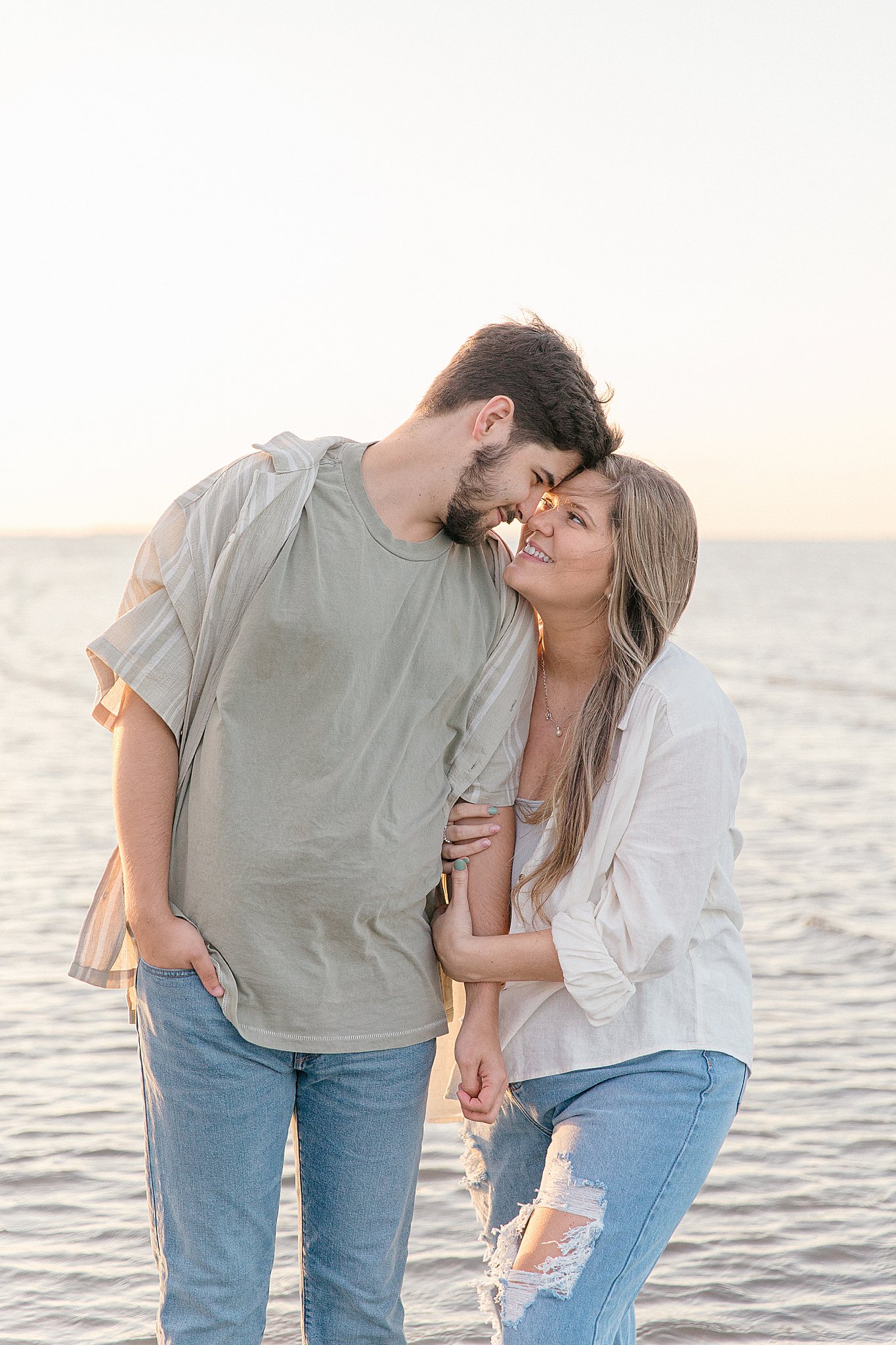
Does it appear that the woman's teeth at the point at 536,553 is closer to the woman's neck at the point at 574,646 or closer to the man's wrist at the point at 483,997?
the woman's neck at the point at 574,646

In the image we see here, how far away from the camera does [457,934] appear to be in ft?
8.14

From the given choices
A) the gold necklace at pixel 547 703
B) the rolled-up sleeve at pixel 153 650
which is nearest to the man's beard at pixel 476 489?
the gold necklace at pixel 547 703

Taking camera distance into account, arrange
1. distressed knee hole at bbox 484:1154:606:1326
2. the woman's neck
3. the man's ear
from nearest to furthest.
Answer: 1. distressed knee hole at bbox 484:1154:606:1326
2. the man's ear
3. the woman's neck

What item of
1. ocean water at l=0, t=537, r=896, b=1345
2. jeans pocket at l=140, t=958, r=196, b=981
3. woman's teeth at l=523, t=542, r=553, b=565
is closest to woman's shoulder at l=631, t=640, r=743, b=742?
woman's teeth at l=523, t=542, r=553, b=565

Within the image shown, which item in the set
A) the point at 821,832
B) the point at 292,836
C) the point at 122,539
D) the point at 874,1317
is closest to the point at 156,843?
the point at 292,836

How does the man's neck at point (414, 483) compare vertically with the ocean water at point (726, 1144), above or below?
above

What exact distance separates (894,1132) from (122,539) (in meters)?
136

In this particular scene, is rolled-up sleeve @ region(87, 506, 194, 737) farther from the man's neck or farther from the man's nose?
Result: the man's nose

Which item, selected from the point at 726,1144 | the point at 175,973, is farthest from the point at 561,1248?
the point at 726,1144

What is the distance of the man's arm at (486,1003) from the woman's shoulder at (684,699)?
16.3 inches

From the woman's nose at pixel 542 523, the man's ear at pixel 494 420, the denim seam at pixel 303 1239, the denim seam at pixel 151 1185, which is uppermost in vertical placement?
the man's ear at pixel 494 420

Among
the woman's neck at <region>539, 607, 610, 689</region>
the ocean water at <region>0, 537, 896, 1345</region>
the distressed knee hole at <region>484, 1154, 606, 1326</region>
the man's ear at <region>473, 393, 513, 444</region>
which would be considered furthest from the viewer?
the ocean water at <region>0, 537, 896, 1345</region>

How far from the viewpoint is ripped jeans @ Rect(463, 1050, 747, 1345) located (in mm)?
2184

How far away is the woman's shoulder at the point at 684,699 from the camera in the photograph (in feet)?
7.80
